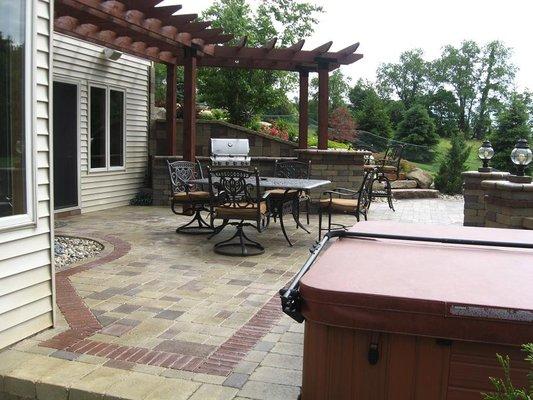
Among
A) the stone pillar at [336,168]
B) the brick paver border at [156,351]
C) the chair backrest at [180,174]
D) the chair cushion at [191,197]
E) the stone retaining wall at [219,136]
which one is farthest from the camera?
the stone retaining wall at [219,136]

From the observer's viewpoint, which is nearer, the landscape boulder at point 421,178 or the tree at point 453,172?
the landscape boulder at point 421,178

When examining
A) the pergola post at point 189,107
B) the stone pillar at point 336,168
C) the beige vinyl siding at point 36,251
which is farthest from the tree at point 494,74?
the beige vinyl siding at point 36,251

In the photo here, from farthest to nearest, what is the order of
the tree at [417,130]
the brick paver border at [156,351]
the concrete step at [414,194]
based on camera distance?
the tree at [417,130], the concrete step at [414,194], the brick paver border at [156,351]

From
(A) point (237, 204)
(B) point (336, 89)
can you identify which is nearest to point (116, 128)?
(A) point (237, 204)

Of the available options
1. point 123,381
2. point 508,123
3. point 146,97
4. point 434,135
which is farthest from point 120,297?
point 434,135

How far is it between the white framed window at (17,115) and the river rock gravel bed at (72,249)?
1.82 m

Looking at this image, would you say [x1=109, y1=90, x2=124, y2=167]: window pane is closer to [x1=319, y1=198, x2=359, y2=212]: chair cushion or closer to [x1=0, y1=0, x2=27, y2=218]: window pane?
[x1=319, y1=198, x2=359, y2=212]: chair cushion

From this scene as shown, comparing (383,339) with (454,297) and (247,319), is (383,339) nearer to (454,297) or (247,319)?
(454,297)

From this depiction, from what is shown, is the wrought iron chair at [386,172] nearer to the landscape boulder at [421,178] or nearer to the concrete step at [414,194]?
the concrete step at [414,194]

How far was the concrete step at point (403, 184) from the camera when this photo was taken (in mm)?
12570

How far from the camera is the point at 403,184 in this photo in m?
12.7

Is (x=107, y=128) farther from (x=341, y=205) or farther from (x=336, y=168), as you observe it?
(x=341, y=205)

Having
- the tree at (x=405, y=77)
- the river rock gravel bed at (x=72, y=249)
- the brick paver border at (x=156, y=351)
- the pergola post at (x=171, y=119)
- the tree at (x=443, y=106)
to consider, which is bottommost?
the brick paver border at (x=156, y=351)

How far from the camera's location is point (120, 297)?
3.76m
